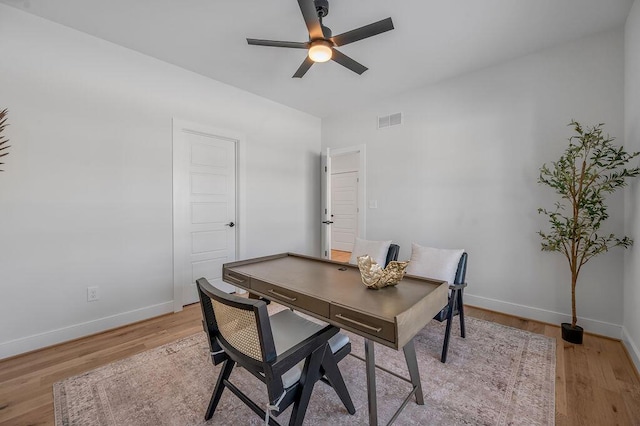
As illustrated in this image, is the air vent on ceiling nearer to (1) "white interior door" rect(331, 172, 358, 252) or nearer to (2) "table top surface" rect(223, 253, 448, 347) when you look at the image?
(2) "table top surface" rect(223, 253, 448, 347)

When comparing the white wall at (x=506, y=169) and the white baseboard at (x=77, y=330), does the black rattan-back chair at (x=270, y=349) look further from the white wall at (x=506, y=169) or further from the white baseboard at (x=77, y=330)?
the white wall at (x=506, y=169)

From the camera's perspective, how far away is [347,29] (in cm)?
241

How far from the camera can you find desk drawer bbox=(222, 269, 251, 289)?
190cm

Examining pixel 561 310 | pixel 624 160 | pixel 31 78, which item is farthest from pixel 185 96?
pixel 561 310

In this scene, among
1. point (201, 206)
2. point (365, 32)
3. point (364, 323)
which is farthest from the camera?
point (201, 206)

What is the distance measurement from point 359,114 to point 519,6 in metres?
2.30

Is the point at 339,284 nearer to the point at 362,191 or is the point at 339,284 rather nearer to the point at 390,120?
the point at 362,191

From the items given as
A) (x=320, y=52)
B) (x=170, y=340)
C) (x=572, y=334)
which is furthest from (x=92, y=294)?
(x=572, y=334)

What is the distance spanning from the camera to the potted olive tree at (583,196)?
7.40 feet

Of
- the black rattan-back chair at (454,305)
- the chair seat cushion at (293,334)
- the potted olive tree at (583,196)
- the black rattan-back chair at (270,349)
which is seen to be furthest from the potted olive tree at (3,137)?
the potted olive tree at (583,196)

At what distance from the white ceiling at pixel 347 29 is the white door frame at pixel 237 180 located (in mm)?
659

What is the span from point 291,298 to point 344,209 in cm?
A: 564

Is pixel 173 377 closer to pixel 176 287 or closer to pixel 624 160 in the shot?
pixel 176 287

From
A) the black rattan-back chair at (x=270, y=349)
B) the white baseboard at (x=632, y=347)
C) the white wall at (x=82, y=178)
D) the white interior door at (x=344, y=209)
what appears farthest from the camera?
the white interior door at (x=344, y=209)
